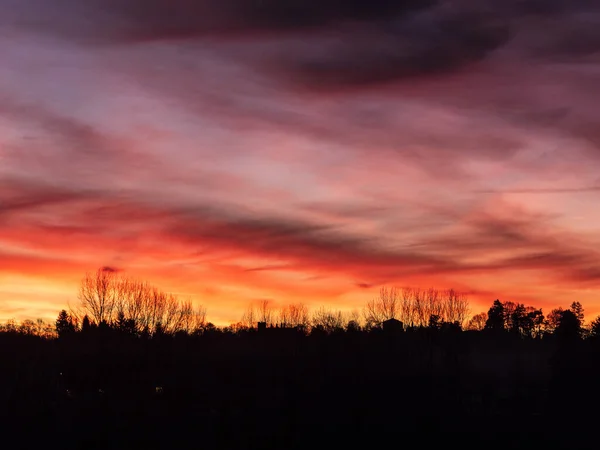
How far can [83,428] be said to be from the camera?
33719 millimetres

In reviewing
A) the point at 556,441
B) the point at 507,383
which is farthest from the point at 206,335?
the point at 556,441

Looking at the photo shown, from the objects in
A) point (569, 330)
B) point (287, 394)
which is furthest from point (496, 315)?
point (287, 394)

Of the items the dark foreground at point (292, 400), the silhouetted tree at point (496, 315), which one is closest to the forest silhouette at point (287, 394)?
the dark foreground at point (292, 400)

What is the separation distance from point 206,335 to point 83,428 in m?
38.0

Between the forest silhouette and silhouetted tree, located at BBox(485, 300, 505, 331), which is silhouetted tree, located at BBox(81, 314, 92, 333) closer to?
the forest silhouette

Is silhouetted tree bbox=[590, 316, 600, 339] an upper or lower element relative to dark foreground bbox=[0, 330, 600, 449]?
upper

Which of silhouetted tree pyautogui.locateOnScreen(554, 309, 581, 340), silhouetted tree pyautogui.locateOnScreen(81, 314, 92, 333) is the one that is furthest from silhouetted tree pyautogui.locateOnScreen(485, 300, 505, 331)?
silhouetted tree pyautogui.locateOnScreen(81, 314, 92, 333)

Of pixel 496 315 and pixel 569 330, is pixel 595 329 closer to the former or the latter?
pixel 569 330

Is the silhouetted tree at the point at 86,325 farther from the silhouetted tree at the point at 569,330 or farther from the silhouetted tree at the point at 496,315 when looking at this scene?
the silhouetted tree at the point at 496,315

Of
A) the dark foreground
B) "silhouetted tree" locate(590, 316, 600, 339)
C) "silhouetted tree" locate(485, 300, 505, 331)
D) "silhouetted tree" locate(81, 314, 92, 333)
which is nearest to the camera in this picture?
the dark foreground

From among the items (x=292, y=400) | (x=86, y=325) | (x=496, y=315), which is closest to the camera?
(x=292, y=400)

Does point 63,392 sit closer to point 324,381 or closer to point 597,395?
point 324,381

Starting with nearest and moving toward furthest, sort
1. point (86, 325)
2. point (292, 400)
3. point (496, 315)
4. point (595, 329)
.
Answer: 1. point (292, 400)
2. point (595, 329)
3. point (86, 325)
4. point (496, 315)

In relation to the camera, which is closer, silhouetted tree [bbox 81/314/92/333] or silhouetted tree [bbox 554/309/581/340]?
silhouetted tree [bbox 554/309/581/340]
